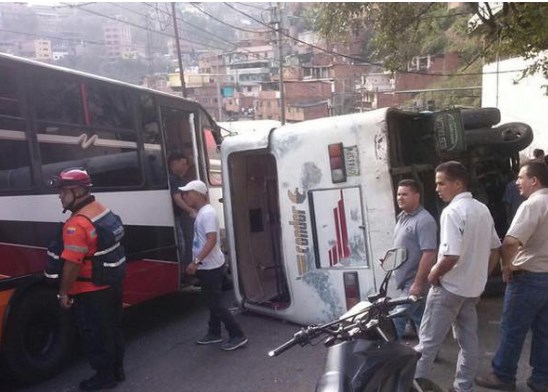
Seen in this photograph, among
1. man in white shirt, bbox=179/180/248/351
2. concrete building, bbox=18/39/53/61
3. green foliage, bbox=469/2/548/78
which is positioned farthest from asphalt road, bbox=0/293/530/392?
concrete building, bbox=18/39/53/61

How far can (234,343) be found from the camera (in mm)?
4820

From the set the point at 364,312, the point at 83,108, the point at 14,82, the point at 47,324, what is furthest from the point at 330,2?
the point at 364,312

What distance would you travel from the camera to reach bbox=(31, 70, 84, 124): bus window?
4.43m

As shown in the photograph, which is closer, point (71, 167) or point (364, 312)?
point (364, 312)

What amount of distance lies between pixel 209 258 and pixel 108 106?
1844 mm

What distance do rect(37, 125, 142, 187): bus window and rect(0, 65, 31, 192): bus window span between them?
0.17m

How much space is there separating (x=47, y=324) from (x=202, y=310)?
82.4 inches

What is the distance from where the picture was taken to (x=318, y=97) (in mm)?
47469

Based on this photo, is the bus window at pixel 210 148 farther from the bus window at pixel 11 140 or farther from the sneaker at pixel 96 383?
the sneaker at pixel 96 383

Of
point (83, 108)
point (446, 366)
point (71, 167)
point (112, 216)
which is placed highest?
point (83, 108)

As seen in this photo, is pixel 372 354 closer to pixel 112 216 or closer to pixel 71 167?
pixel 112 216

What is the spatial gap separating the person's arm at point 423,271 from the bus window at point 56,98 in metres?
3.23

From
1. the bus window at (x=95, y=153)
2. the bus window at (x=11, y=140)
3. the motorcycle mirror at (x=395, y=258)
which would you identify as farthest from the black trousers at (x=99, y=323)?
the motorcycle mirror at (x=395, y=258)

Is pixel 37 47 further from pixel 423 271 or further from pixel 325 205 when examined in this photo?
pixel 423 271
